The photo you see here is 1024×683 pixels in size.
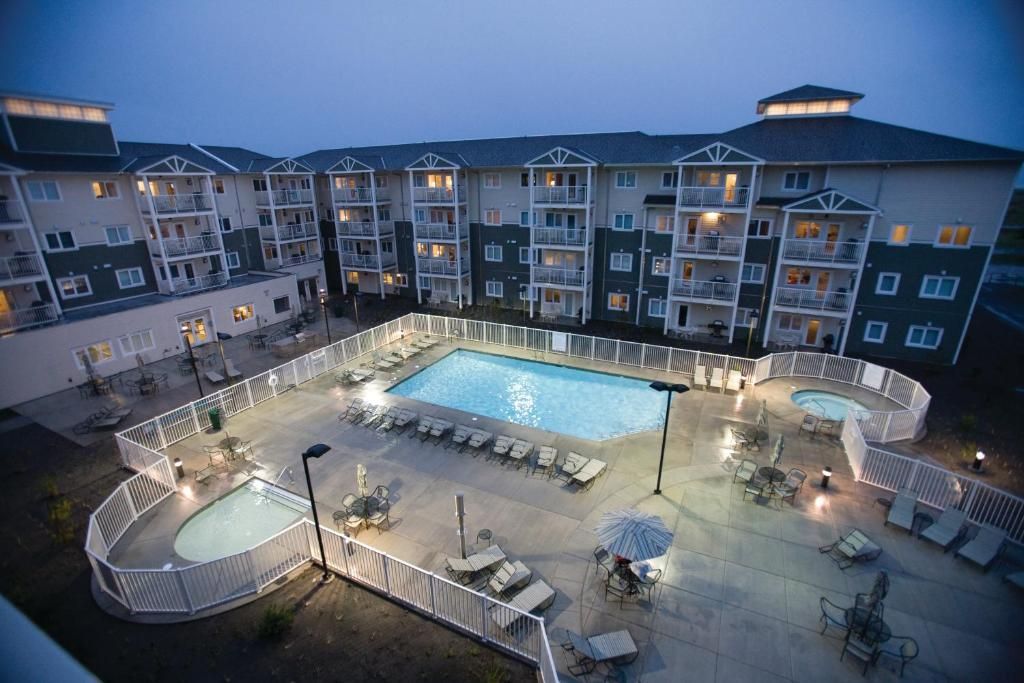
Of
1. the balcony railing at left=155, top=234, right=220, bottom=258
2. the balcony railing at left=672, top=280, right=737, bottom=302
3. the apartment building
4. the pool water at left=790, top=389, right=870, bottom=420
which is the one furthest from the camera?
the balcony railing at left=155, top=234, right=220, bottom=258


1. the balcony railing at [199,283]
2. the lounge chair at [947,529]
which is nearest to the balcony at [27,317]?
the balcony railing at [199,283]

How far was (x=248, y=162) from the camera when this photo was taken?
120 feet

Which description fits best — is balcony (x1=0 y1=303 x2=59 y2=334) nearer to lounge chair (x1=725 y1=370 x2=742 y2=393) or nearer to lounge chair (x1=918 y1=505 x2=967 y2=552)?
lounge chair (x1=725 y1=370 x2=742 y2=393)

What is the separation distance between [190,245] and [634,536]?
3139cm

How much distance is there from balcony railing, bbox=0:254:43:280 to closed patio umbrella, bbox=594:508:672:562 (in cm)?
2933

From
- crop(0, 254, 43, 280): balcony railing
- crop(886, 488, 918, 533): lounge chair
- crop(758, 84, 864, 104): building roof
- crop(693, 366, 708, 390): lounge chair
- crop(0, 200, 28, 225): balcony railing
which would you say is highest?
crop(758, 84, 864, 104): building roof

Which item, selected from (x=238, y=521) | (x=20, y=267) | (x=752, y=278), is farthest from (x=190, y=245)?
(x=752, y=278)

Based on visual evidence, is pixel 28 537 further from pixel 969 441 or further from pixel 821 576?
pixel 969 441

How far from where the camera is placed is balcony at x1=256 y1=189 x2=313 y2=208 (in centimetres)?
3547

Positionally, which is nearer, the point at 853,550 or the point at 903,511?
the point at 853,550

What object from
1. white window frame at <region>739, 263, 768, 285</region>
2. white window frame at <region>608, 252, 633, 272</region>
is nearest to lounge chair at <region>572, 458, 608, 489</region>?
white window frame at <region>739, 263, 768, 285</region>

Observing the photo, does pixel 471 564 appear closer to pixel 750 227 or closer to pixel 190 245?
pixel 750 227

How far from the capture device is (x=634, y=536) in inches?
424

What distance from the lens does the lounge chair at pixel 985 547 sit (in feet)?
38.3
